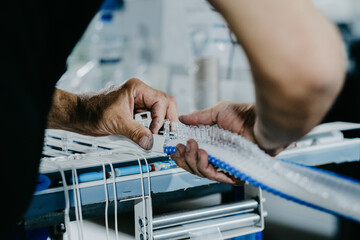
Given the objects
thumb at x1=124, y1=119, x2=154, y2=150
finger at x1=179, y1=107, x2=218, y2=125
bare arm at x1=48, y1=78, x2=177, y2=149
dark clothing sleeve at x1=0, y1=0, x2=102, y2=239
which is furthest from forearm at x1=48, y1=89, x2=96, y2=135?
dark clothing sleeve at x1=0, y1=0, x2=102, y2=239

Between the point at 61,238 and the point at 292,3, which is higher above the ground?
the point at 292,3

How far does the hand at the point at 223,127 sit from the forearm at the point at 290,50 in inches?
8.6

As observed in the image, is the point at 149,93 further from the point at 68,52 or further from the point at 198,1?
the point at 198,1

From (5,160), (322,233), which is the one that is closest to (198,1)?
(322,233)

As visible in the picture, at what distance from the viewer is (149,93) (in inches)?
36.5

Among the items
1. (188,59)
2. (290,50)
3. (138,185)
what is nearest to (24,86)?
(290,50)

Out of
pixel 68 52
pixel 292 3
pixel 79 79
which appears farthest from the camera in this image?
pixel 79 79

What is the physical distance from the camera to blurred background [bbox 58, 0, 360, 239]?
1.56 meters

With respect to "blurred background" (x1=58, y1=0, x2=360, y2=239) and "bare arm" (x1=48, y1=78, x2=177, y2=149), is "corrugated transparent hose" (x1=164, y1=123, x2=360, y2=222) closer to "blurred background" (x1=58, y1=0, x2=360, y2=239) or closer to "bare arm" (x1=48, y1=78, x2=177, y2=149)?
"bare arm" (x1=48, y1=78, x2=177, y2=149)

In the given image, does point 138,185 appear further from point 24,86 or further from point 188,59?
point 188,59

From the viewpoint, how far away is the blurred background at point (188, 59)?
156 centimetres

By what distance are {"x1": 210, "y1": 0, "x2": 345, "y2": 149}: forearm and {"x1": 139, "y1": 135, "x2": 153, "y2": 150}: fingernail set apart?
18.5 inches

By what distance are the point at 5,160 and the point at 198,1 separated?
80.1 inches

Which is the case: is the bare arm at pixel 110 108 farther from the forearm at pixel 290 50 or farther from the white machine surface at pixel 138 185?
the forearm at pixel 290 50
